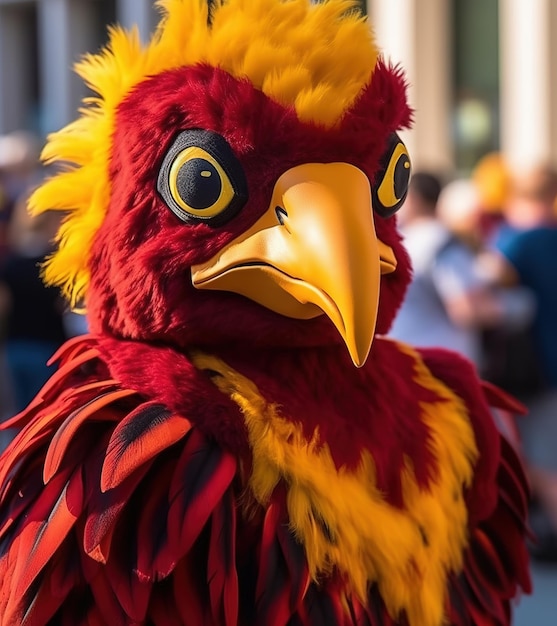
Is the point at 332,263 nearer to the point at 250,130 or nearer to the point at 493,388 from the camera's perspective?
the point at 250,130

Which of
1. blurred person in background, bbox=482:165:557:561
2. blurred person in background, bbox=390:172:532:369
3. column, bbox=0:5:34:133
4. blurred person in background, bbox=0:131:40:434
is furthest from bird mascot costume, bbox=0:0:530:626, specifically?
column, bbox=0:5:34:133

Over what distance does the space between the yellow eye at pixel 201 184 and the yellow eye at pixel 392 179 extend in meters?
0.22

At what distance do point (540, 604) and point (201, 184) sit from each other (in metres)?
2.96

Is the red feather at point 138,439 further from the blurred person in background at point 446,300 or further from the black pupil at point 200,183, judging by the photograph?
the blurred person in background at point 446,300

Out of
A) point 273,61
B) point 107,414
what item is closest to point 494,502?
point 107,414

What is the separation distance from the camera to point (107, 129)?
1.48 meters

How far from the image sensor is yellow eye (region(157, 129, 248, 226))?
4.42ft

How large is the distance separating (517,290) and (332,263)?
8.90 feet

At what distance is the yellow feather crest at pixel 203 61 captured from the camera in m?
1.38

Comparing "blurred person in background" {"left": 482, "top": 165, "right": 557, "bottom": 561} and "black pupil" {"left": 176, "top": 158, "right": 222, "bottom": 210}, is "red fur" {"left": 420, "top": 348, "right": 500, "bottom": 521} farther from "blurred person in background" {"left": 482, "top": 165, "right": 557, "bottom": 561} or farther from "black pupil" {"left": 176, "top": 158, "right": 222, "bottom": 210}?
"blurred person in background" {"left": 482, "top": 165, "right": 557, "bottom": 561}

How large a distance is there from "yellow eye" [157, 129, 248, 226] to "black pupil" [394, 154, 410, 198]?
240 millimetres

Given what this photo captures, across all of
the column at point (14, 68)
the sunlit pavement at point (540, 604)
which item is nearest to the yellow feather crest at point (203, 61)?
the sunlit pavement at point (540, 604)

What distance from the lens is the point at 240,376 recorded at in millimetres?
1398

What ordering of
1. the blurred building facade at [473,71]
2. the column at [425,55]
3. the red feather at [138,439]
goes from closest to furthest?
the red feather at [138,439]
the blurred building facade at [473,71]
the column at [425,55]
